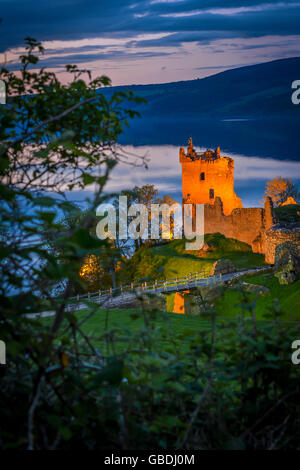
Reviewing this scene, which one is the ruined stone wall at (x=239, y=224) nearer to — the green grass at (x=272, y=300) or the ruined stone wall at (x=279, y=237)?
the ruined stone wall at (x=279, y=237)

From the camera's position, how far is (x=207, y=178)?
2766 inches

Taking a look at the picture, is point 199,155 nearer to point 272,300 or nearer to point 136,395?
point 272,300

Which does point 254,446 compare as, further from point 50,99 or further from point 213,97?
point 213,97

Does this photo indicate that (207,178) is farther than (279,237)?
Yes

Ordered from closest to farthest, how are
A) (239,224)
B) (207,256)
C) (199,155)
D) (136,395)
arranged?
(136,395), (207,256), (239,224), (199,155)

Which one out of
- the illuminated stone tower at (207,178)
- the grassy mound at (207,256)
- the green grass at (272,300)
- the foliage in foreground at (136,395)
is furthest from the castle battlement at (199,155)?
the foliage in foreground at (136,395)

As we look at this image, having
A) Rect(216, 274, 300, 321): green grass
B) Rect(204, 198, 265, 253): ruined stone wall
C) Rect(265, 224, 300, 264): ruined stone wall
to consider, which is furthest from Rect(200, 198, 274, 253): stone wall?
Rect(216, 274, 300, 321): green grass

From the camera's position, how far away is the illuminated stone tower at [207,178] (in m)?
70.0

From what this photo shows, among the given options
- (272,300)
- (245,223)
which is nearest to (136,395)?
(272,300)

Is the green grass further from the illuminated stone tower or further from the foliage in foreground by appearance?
the illuminated stone tower

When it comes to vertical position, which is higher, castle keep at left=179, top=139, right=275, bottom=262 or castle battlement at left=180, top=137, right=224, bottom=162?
castle battlement at left=180, top=137, right=224, bottom=162

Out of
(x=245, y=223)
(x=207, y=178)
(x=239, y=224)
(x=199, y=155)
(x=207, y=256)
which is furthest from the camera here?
(x=199, y=155)

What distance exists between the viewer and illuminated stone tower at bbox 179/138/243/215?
70000 mm

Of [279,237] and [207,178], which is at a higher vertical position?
[207,178]
